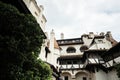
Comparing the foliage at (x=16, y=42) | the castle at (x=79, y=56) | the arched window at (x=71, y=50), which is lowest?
the foliage at (x=16, y=42)

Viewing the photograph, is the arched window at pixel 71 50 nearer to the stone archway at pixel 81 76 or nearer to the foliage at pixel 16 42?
the stone archway at pixel 81 76

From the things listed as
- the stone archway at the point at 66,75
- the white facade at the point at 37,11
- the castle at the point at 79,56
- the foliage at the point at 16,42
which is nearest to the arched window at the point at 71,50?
the castle at the point at 79,56

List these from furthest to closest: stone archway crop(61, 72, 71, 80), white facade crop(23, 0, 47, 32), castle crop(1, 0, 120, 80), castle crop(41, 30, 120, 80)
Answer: stone archway crop(61, 72, 71, 80) < castle crop(41, 30, 120, 80) < castle crop(1, 0, 120, 80) < white facade crop(23, 0, 47, 32)

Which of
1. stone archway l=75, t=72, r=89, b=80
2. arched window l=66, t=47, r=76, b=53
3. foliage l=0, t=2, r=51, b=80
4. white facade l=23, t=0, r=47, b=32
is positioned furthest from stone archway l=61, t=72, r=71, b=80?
foliage l=0, t=2, r=51, b=80

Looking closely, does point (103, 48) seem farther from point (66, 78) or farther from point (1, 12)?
point (1, 12)

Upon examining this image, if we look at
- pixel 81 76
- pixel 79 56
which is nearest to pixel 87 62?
pixel 81 76

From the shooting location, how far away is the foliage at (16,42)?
387 inches

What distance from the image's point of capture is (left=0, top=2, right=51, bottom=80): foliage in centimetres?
984

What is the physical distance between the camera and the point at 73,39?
43.7m

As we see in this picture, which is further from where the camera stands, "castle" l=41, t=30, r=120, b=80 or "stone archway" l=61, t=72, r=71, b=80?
"stone archway" l=61, t=72, r=71, b=80

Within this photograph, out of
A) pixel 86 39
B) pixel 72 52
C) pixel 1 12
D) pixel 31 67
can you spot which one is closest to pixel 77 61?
pixel 72 52

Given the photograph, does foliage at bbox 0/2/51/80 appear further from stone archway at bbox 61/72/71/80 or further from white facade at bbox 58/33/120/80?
stone archway at bbox 61/72/71/80

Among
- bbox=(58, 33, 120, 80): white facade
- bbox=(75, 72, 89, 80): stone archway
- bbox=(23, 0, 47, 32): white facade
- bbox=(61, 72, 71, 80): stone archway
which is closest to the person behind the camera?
bbox=(23, 0, 47, 32): white facade

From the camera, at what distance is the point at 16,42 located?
9961 mm
